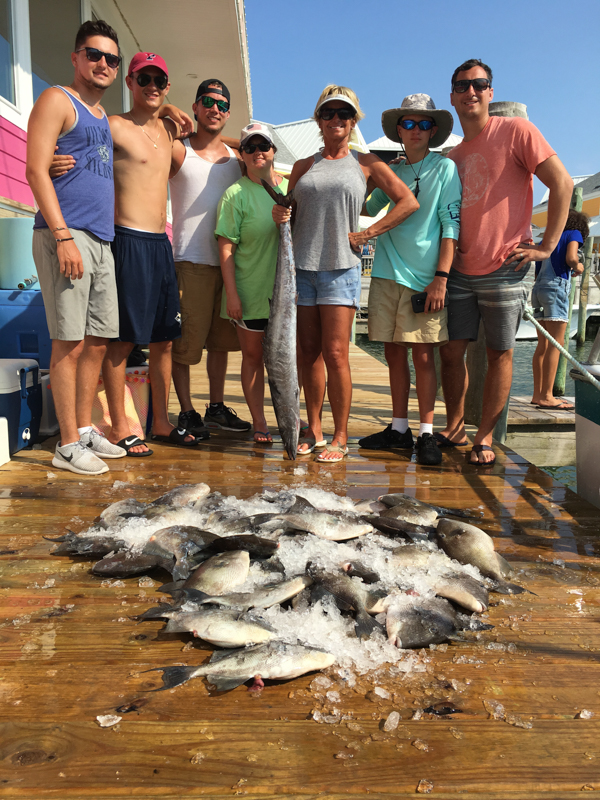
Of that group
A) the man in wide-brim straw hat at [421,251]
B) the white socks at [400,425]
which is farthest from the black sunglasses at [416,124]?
the white socks at [400,425]

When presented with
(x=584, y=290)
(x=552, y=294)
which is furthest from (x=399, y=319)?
(x=584, y=290)

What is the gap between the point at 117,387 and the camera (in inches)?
146

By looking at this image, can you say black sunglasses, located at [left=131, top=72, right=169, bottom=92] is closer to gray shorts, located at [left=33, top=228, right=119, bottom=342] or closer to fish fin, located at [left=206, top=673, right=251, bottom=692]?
gray shorts, located at [left=33, top=228, right=119, bottom=342]

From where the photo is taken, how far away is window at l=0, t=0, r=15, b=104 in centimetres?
508

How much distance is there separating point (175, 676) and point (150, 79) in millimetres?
3241

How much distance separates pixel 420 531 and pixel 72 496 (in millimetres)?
1771

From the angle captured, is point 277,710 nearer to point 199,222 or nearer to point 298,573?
point 298,573

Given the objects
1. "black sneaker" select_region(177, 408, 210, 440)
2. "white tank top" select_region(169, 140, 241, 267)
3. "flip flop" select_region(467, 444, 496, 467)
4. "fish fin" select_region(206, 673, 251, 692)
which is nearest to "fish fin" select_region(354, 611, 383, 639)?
"fish fin" select_region(206, 673, 251, 692)

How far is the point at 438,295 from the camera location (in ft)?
12.0

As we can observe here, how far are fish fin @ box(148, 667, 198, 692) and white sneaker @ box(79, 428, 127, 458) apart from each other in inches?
85.1

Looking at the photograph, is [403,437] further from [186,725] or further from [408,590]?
[186,725]

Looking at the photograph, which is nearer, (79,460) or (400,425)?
(79,460)

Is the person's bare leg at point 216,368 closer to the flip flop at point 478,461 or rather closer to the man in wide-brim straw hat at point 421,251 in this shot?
the man in wide-brim straw hat at point 421,251

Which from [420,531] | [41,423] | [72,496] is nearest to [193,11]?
[41,423]
